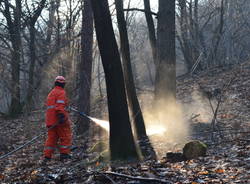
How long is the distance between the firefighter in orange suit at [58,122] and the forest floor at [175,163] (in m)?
0.31

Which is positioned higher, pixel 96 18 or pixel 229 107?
pixel 96 18

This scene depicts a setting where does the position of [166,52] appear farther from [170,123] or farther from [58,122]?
[58,122]

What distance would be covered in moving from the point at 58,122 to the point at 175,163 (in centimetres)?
326

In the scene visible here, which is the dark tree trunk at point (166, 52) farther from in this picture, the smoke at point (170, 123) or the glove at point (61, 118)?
the glove at point (61, 118)

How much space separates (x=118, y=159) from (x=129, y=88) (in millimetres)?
2608

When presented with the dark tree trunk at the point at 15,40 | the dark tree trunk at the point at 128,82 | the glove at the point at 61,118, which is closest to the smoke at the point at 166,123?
the dark tree trunk at the point at 128,82

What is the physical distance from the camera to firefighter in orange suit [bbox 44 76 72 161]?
28.9ft

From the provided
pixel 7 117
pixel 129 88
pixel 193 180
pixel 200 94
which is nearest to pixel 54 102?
pixel 129 88

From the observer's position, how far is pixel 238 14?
26.5 metres

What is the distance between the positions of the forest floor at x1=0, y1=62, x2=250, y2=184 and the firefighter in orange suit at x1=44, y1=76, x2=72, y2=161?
1.01 ft

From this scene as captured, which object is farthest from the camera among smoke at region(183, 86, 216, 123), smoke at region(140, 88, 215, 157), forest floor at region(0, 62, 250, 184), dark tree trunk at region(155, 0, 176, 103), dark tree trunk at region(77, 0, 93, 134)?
dark tree trunk at region(77, 0, 93, 134)

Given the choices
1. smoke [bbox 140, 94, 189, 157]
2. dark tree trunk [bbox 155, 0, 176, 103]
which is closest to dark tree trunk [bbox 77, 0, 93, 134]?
smoke [bbox 140, 94, 189, 157]

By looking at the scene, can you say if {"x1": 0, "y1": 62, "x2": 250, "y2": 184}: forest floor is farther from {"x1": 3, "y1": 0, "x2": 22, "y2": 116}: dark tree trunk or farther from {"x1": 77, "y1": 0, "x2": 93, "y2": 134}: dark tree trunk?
{"x1": 3, "y1": 0, "x2": 22, "y2": 116}: dark tree trunk

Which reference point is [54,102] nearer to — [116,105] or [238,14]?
[116,105]
